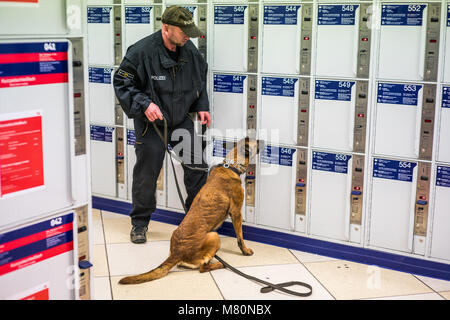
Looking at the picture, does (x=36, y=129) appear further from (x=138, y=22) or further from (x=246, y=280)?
(x=138, y=22)

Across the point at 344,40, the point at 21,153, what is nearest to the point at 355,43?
the point at 344,40

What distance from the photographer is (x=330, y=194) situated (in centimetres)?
406

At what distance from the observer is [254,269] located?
3.77 metres

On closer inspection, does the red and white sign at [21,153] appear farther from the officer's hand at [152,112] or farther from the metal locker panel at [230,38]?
the metal locker panel at [230,38]

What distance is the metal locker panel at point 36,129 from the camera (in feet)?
6.64

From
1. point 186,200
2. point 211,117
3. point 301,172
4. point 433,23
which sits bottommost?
point 186,200

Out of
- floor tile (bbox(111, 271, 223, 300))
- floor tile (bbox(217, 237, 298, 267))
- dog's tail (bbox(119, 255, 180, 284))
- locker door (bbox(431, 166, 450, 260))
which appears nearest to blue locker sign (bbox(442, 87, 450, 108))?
locker door (bbox(431, 166, 450, 260))

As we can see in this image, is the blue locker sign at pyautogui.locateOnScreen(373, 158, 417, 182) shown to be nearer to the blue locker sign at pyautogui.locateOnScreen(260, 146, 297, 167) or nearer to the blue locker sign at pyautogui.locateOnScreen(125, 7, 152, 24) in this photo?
the blue locker sign at pyautogui.locateOnScreen(260, 146, 297, 167)

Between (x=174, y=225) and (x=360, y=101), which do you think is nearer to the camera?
(x=360, y=101)

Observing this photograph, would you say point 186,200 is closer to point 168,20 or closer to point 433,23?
point 168,20

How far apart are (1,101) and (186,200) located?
8.11 feet

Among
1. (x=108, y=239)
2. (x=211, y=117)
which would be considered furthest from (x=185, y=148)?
(x=108, y=239)

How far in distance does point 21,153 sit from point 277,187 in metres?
2.49
